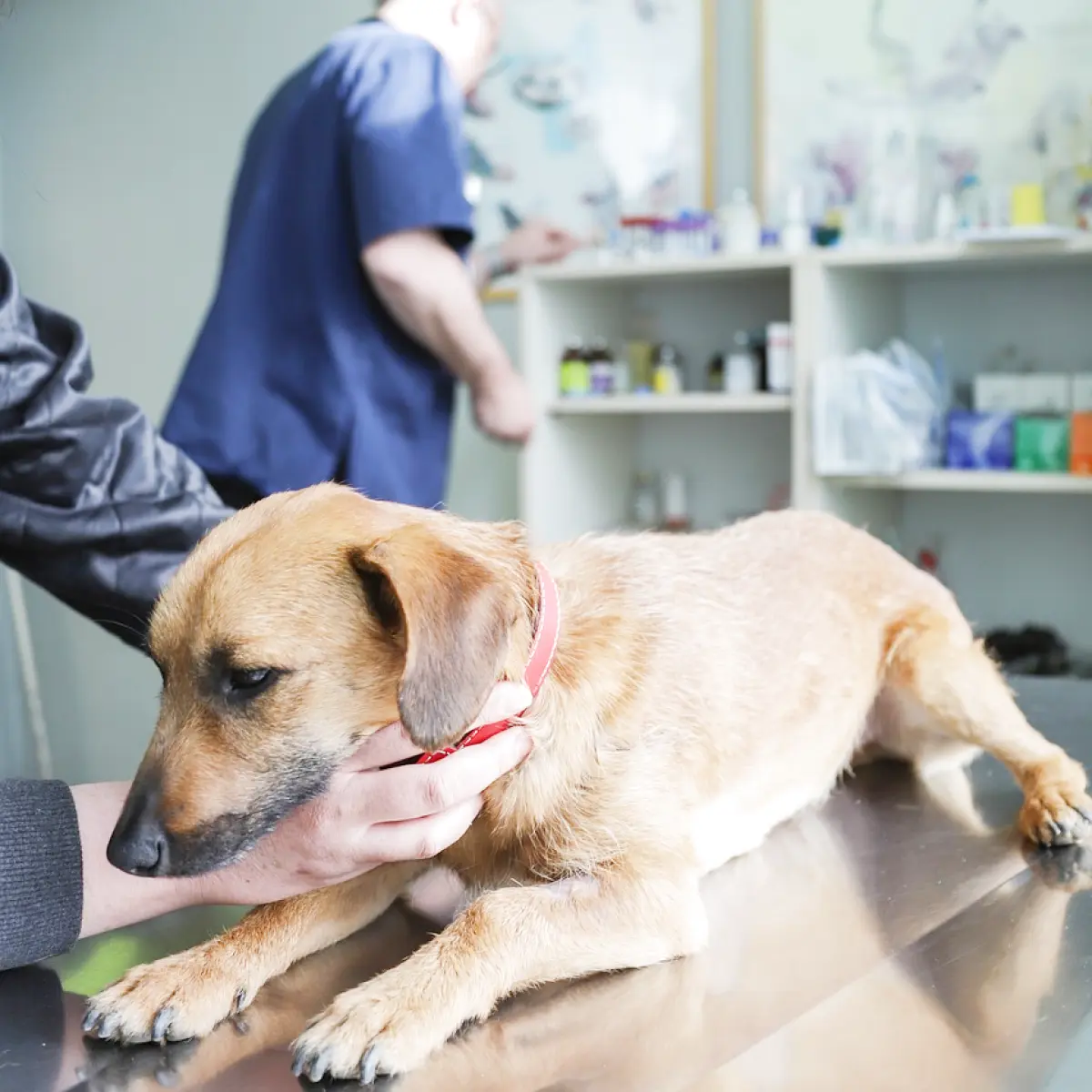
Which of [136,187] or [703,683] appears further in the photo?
[136,187]

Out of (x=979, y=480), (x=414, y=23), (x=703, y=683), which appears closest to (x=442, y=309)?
(x=414, y=23)

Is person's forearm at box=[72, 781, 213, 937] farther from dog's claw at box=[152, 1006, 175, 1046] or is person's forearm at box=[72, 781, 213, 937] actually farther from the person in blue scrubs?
the person in blue scrubs

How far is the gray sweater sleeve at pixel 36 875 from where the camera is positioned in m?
0.90

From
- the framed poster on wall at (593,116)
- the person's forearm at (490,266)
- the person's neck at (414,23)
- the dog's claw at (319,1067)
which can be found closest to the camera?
the dog's claw at (319,1067)

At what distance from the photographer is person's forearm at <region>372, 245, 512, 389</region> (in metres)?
1.90

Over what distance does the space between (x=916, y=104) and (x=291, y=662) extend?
284 centimetres

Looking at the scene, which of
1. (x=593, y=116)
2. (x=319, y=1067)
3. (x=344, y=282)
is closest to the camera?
(x=319, y=1067)

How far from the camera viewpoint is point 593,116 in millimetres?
3551

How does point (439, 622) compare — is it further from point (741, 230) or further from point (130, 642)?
point (741, 230)

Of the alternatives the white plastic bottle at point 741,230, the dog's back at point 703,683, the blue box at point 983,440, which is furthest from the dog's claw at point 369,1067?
the white plastic bottle at point 741,230

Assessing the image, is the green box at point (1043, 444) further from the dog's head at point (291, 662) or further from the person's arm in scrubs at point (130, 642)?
the dog's head at point (291, 662)

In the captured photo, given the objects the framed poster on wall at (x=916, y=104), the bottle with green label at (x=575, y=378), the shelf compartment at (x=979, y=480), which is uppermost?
the framed poster on wall at (x=916, y=104)

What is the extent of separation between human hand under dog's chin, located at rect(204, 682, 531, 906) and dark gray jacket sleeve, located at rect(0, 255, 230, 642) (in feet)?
1.39

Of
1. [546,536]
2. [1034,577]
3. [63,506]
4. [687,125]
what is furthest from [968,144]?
[63,506]
